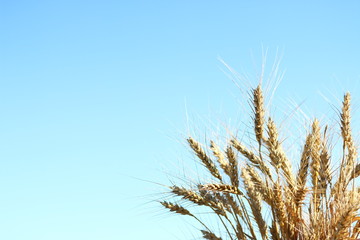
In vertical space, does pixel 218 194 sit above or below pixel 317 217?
above

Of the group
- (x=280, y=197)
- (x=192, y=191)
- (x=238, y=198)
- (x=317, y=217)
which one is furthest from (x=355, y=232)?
(x=192, y=191)

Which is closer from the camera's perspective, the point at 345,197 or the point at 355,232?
the point at 345,197

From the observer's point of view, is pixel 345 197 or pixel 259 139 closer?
pixel 345 197

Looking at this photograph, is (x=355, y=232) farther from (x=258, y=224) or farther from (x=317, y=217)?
(x=258, y=224)

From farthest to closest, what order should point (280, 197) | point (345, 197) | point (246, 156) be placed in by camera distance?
point (246, 156)
point (280, 197)
point (345, 197)

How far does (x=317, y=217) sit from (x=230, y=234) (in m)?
0.54

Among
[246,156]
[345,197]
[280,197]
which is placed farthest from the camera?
[246,156]

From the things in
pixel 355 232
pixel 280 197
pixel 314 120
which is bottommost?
pixel 355 232

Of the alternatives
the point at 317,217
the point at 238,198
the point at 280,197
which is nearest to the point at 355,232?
the point at 317,217

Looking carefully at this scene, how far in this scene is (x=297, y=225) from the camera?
3088 millimetres

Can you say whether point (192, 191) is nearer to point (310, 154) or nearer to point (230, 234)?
point (230, 234)

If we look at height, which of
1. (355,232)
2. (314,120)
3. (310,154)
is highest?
(314,120)

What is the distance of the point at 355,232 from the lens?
307 centimetres

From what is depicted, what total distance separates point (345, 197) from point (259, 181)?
1.70 feet
